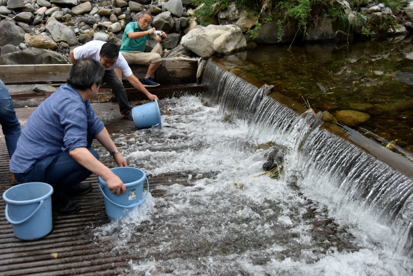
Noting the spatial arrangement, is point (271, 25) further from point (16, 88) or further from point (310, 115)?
point (16, 88)

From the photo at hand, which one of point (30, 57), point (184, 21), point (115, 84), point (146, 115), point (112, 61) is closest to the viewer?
point (112, 61)

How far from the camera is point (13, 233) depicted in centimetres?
278

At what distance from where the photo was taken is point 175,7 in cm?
1029

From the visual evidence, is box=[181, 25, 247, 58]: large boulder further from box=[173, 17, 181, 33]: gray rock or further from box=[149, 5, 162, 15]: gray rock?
box=[149, 5, 162, 15]: gray rock

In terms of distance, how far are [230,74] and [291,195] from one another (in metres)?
3.30

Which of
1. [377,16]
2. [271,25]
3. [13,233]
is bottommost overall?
[13,233]

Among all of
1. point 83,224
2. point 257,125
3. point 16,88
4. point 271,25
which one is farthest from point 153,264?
point 271,25

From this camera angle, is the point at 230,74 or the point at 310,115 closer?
the point at 310,115

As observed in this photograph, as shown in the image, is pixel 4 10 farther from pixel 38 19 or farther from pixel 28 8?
pixel 38 19

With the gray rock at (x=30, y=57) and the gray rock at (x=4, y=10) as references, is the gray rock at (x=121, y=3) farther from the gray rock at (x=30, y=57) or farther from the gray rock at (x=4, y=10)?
the gray rock at (x=4, y=10)

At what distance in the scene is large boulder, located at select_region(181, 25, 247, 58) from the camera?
7500mm

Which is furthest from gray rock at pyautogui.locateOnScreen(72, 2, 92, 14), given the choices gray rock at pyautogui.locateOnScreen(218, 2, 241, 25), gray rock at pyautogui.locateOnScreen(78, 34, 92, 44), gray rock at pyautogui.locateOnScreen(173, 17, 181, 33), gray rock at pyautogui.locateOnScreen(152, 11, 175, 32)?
gray rock at pyautogui.locateOnScreen(218, 2, 241, 25)

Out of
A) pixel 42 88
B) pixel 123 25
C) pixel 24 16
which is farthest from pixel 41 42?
pixel 42 88

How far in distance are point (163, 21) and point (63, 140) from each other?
8.09 meters
